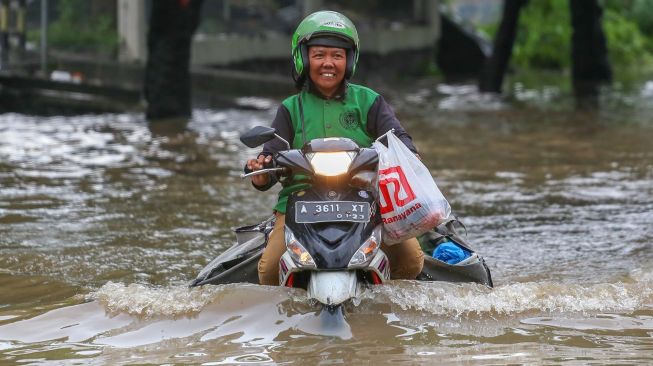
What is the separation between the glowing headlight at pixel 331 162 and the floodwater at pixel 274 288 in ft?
2.39

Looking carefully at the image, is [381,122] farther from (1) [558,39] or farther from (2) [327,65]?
(1) [558,39]

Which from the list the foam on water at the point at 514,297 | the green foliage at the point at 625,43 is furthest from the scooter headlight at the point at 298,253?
the green foliage at the point at 625,43

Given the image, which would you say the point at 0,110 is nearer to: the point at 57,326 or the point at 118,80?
the point at 118,80

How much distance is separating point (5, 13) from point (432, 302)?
14506mm

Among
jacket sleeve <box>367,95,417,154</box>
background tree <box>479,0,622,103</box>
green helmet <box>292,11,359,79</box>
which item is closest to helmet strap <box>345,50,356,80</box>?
green helmet <box>292,11,359,79</box>

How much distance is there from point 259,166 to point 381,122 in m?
0.80

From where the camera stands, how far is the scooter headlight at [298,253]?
5.77 m

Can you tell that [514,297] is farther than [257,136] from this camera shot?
Yes

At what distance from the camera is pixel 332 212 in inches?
231

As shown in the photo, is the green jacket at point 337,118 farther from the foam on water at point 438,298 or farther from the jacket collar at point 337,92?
the foam on water at point 438,298

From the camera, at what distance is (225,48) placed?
74.6ft

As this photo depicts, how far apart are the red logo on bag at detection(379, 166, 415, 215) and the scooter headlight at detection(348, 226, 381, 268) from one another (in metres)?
0.16

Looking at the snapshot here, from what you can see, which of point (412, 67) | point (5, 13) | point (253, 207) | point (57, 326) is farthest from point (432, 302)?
point (412, 67)

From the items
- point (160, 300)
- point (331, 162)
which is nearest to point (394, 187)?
point (331, 162)
